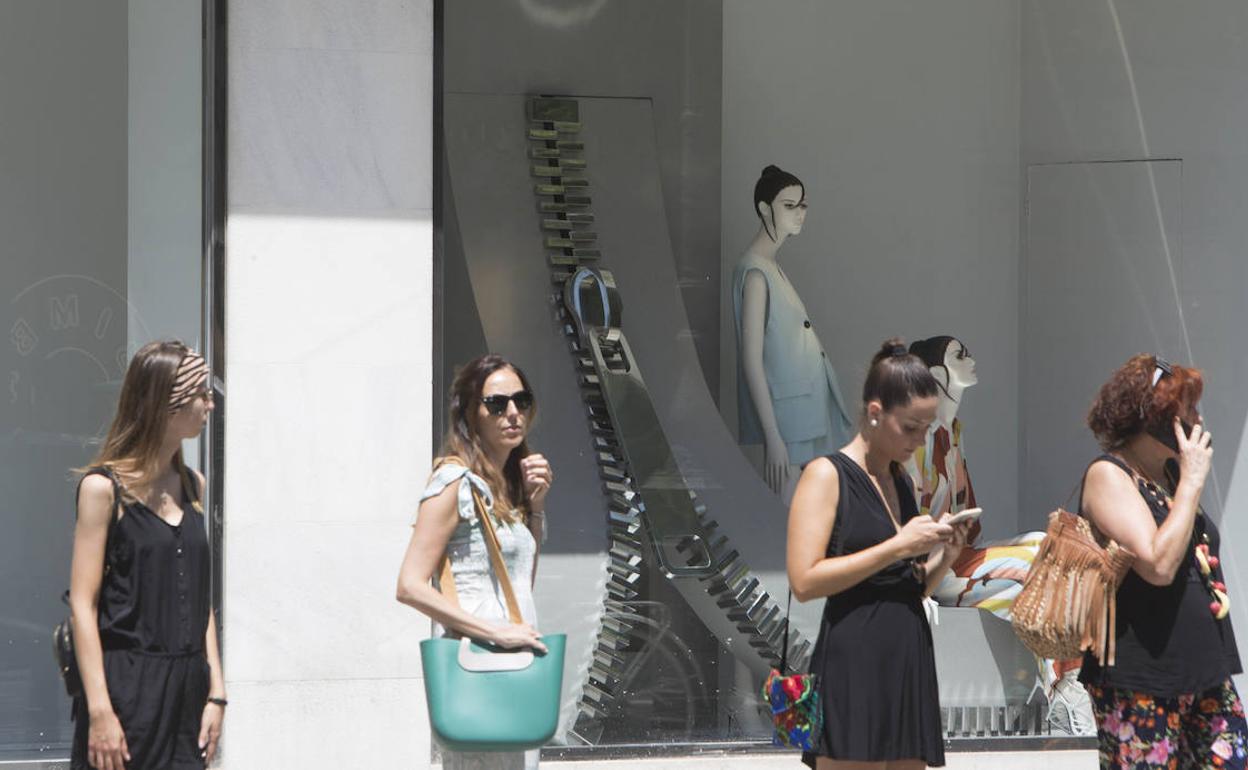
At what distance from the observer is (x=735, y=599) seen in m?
6.62

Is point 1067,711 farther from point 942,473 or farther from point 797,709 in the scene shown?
point 797,709

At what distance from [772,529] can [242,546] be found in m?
2.03

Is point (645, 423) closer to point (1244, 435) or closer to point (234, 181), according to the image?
point (234, 181)

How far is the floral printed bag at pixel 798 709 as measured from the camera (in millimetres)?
3875

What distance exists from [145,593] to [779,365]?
4143 mm

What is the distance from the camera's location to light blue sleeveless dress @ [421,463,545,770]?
386cm

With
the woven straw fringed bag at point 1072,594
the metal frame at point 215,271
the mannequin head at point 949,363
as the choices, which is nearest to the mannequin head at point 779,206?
the mannequin head at point 949,363

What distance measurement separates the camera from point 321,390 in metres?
5.82

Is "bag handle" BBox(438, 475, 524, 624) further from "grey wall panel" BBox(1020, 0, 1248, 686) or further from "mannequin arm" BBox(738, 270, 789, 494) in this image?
"grey wall panel" BBox(1020, 0, 1248, 686)

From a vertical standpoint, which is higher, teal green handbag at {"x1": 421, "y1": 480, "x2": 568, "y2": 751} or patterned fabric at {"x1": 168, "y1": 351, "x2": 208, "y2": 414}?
patterned fabric at {"x1": 168, "y1": 351, "x2": 208, "y2": 414}

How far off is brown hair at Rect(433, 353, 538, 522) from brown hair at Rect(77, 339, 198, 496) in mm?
616

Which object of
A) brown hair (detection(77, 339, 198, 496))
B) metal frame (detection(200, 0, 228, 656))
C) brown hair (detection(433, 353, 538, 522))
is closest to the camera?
brown hair (detection(77, 339, 198, 496))

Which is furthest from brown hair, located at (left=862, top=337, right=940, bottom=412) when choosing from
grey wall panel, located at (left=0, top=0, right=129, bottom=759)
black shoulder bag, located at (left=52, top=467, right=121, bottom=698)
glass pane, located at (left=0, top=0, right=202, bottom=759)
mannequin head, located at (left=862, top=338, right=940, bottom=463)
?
grey wall panel, located at (left=0, top=0, right=129, bottom=759)

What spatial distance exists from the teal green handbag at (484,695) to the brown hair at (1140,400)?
4.67ft
